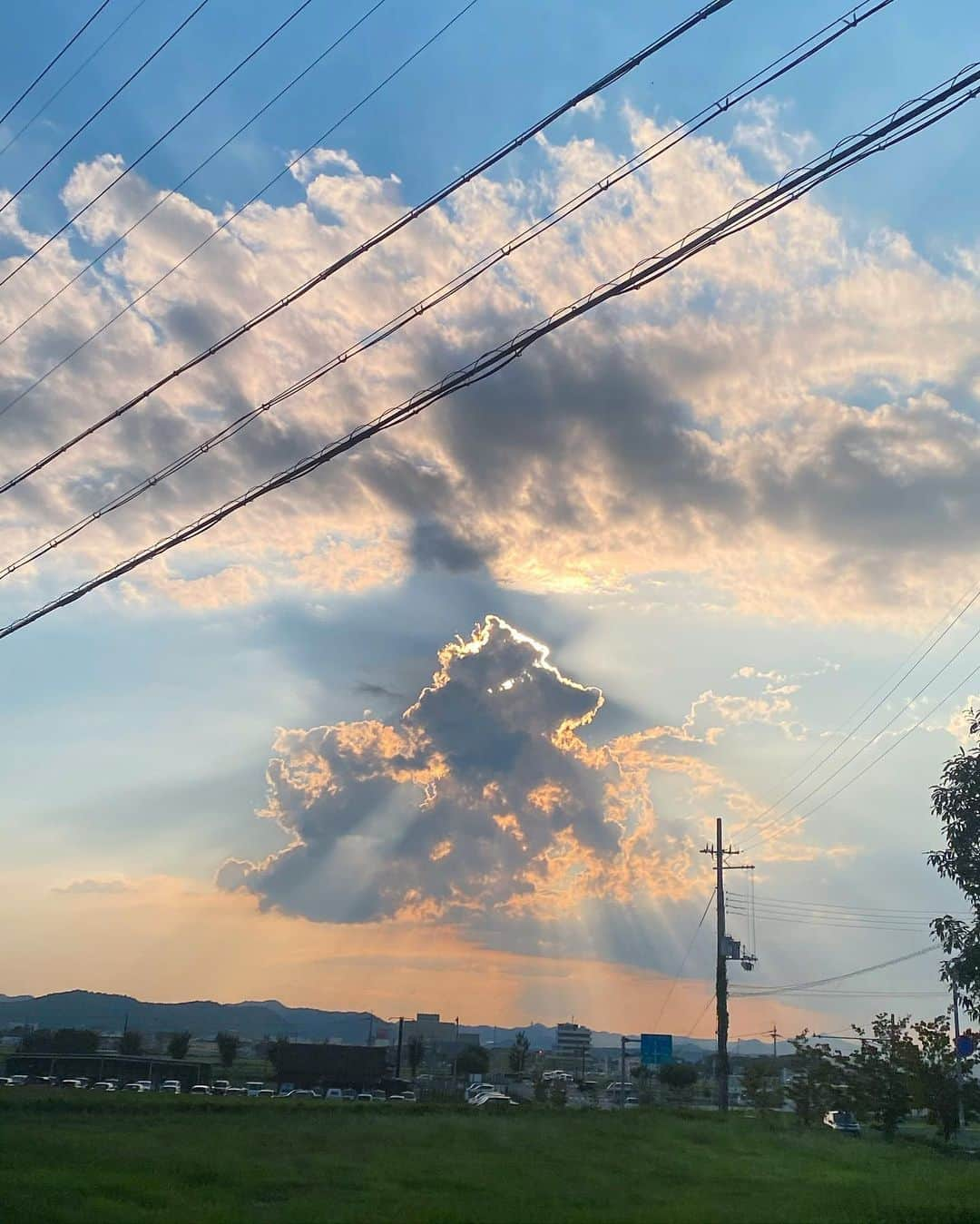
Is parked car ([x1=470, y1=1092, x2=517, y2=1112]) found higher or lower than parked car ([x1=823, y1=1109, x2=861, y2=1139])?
higher

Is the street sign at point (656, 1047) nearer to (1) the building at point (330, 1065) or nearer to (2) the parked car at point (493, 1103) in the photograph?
(2) the parked car at point (493, 1103)

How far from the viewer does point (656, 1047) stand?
85688mm

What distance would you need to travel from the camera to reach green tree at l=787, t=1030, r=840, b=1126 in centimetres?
6959

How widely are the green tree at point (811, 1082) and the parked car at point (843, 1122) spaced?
1.04m

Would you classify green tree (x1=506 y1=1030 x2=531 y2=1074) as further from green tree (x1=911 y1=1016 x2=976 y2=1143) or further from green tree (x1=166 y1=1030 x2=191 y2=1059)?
green tree (x1=911 y1=1016 x2=976 y2=1143)

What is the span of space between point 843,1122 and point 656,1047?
13860mm

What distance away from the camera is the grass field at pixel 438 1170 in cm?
2492

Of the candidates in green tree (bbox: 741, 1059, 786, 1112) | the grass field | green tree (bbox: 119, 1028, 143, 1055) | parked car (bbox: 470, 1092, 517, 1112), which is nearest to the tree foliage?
green tree (bbox: 119, 1028, 143, 1055)

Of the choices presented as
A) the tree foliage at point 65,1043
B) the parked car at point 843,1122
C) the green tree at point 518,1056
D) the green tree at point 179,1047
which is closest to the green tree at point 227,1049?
the green tree at point 179,1047

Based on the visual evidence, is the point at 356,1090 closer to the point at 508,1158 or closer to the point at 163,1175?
the point at 508,1158

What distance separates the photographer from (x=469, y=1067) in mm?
144000

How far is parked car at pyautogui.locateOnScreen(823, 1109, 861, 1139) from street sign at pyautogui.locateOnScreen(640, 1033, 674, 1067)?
11468 millimetres

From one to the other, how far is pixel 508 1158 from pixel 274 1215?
15.5 m

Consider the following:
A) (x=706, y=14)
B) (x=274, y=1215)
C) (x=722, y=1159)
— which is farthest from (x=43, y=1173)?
(x=706, y=14)
